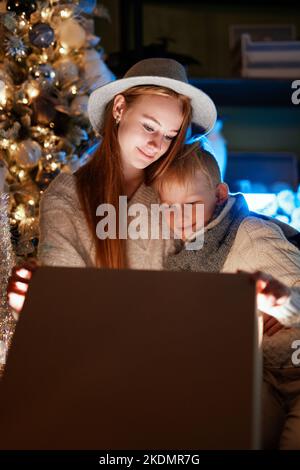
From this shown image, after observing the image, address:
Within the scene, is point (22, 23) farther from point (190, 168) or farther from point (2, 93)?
point (190, 168)

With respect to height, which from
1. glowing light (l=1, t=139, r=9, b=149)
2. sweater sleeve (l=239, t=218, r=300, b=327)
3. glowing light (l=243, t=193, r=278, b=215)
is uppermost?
glowing light (l=243, t=193, r=278, b=215)

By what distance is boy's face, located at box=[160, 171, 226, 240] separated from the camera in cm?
158

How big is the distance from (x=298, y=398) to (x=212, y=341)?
39 cm

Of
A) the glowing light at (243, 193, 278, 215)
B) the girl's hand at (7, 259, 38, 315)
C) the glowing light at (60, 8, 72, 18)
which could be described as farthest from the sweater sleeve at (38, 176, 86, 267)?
the glowing light at (243, 193, 278, 215)

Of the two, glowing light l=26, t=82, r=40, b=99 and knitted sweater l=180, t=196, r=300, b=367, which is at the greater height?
glowing light l=26, t=82, r=40, b=99

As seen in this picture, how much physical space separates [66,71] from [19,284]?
4.25 ft

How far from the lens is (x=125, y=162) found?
1.70 metres

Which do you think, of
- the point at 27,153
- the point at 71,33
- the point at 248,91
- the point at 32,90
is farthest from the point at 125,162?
the point at 248,91

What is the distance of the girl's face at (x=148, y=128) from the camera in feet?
5.39

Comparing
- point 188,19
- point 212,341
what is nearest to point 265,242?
point 212,341

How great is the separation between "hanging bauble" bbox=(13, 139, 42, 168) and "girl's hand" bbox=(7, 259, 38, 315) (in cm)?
103

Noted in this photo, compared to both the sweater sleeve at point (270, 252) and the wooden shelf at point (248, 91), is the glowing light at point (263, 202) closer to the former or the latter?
the wooden shelf at point (248, 91)

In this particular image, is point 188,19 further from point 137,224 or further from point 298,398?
point 298,398

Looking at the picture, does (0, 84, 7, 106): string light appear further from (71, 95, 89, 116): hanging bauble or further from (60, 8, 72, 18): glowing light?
(60, 8, 72, 18): glowing light
